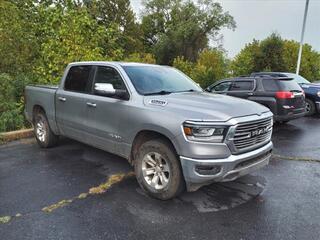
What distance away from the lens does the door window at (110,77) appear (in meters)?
4.70

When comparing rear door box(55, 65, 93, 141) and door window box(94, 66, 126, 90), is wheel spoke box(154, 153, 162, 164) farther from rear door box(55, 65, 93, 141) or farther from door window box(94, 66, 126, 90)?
rear door box(55, 65, 93, 141)

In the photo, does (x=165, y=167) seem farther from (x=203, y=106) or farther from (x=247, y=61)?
(x=247, y=61)

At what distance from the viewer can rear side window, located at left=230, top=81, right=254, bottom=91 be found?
923cm

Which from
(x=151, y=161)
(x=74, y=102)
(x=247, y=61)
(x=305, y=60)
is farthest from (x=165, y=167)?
(x=305, y=60)

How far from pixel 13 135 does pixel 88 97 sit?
10.9ft

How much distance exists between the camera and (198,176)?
3637 millimetres

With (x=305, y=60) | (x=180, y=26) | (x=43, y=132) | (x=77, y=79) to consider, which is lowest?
(x=43, y=132)

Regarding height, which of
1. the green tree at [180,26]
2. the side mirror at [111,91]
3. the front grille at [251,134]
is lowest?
the front grille at [251,134]

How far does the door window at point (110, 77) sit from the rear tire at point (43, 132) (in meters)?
1.92

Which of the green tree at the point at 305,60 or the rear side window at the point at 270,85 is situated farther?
the green tree at the point at 305,60

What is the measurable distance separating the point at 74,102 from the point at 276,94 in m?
5.68

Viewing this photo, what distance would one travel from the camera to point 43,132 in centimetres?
A: 652

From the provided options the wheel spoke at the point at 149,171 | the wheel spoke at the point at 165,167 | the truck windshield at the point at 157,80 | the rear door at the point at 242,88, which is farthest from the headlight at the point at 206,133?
the rear door at the point at 242,88

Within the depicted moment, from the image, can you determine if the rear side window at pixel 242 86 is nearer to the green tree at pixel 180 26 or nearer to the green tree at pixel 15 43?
the green tree at pixel 15 43
